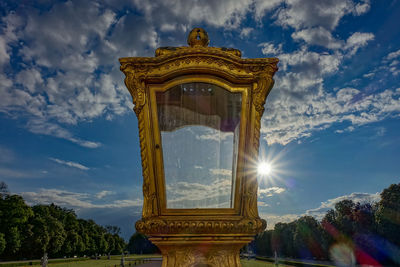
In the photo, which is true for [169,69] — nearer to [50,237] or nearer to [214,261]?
[214,261]

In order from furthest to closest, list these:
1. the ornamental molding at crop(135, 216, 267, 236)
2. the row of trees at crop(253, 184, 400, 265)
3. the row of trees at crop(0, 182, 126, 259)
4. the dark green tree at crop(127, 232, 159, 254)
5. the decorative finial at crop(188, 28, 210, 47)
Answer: the dark green tree at crop(127, 232, 159, 254), the row of trees at crop(0, 182, 126, 259), the row of trees at crop(253, 184, 400, 265), the decorative finial at crop(188, 28, 210, 47), the ornamental molding at crop(135, 216, 267, 236)

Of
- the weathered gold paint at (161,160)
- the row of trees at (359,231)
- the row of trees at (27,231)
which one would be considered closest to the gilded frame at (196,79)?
the weathered gold paint at (161,160)

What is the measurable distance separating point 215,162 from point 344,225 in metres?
32.4

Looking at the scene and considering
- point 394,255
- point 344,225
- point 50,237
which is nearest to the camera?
point 394,255

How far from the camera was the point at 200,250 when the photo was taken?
286 cm

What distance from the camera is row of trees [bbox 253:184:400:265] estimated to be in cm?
2486

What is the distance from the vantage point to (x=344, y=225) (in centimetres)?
3091

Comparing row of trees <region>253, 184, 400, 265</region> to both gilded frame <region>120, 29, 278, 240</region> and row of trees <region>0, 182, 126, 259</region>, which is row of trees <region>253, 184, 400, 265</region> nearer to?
gilded frame <region>120, 29, 278, 240</region>

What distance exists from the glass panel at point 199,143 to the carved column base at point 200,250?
11.7 inches

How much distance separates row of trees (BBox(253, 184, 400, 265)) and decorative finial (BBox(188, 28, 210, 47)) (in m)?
26.5

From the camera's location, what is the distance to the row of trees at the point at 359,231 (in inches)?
979

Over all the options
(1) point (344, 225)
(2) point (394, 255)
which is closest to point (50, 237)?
(1) point (344, 225)

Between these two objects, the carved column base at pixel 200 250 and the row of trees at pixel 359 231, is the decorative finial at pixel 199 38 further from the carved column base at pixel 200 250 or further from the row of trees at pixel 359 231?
the row of trees at pixel 359 231

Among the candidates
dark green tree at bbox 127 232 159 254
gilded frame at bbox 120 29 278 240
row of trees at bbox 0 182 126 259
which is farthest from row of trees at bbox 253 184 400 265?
dark green tree at bbox 127 232 159 254
